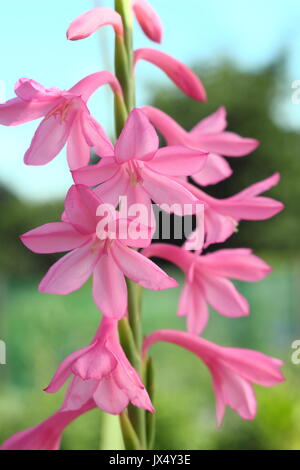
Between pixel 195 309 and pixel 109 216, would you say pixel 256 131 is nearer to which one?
pixel 195 309

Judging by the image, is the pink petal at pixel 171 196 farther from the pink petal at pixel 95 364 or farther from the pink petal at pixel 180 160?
the pink petal at pixel 95 364

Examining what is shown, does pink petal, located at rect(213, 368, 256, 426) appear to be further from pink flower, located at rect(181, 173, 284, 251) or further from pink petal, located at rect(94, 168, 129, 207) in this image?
pink petal, located at rect(94, 168, 129, 207)

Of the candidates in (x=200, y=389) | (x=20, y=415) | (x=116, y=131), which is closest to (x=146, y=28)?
(x=116, y=131)

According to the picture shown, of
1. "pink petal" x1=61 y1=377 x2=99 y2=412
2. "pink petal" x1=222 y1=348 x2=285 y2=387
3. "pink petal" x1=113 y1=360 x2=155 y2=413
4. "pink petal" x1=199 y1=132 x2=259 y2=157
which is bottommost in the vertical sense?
"pink petal" x1=222 y1=348 x2=285 y2=387

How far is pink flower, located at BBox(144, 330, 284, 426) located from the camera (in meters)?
0.60

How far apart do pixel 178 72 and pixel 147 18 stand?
54 mm

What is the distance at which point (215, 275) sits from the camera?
0.68 metres

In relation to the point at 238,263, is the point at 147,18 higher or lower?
higher

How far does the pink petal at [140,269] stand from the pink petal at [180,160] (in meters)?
0.07

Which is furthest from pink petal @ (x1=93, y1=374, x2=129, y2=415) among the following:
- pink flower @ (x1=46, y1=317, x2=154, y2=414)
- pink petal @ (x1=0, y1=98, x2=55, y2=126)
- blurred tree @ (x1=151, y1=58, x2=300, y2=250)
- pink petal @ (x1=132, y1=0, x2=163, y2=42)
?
blurred tree @ (x1=151, y1=58, x2=300, y2=250)

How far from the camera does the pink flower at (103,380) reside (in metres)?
0.48

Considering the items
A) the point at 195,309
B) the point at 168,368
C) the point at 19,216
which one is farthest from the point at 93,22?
the point at 19,216

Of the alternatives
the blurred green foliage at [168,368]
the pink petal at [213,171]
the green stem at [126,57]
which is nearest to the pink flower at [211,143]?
the pink petal at [213,171]

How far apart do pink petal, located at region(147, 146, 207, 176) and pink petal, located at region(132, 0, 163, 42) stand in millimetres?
167
